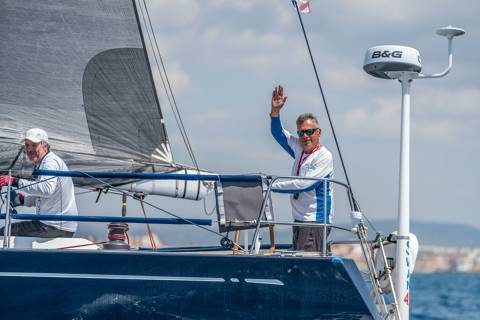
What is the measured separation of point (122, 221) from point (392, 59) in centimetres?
291

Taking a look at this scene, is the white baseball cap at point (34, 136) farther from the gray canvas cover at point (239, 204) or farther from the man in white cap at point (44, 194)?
the gray canvas cover at point (239, 204)

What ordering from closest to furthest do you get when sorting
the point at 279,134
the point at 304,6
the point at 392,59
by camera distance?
the point at 392,59, the point at 279,134, the point at 304,6

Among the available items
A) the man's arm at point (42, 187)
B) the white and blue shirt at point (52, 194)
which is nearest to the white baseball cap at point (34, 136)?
the white and blue shirt at point (52, 194)

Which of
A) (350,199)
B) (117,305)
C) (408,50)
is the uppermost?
(408,50)

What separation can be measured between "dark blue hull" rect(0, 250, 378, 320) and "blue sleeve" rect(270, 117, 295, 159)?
1.50m

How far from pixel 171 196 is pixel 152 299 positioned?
2189mm

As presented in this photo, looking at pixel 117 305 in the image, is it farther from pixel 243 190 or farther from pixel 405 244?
pixel 405 244

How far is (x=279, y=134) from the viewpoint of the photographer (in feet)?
36.9

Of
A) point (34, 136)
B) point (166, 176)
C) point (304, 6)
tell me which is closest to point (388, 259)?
point (166, 176)

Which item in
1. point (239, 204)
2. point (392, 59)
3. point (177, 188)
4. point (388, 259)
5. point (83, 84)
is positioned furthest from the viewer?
point (83, 84)

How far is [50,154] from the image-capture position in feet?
36.2

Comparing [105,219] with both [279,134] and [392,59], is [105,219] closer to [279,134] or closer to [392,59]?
[279,134]

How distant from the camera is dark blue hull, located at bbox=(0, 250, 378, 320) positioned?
33.3 feet

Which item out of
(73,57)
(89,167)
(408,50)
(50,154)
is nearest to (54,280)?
(50,154)
